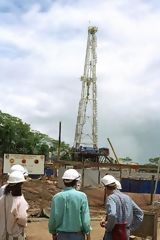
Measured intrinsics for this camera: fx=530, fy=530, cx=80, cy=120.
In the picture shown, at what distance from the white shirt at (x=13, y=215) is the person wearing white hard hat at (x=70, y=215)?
350 millimetres

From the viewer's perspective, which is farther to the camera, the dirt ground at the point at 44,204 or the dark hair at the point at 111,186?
the dirt ground at the point at 44,204

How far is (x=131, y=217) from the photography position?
255 inches

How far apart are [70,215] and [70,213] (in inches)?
0.9

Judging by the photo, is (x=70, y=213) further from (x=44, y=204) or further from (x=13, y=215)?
(x=44, y=204)

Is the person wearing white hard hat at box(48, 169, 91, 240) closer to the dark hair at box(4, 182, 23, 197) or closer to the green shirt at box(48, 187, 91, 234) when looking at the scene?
the green shirt at box(48, 187, 91, 234)

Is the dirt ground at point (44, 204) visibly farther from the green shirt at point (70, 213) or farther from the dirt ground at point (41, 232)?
the green shirt at point (70, 213)

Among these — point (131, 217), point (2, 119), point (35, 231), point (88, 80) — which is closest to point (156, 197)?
point (35, 231)

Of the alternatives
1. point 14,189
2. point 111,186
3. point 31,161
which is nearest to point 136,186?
point 31,161

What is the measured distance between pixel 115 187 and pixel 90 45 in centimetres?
7848

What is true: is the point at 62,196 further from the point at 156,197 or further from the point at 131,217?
the point at 156,197

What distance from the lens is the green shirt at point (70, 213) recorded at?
584 cm

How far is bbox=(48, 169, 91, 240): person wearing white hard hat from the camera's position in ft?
19.1

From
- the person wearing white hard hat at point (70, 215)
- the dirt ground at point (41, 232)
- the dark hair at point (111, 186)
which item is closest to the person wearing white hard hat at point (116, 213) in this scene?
the dark hair at point (111, 186)

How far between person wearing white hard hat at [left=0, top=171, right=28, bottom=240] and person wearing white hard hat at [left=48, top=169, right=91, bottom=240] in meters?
0.36
